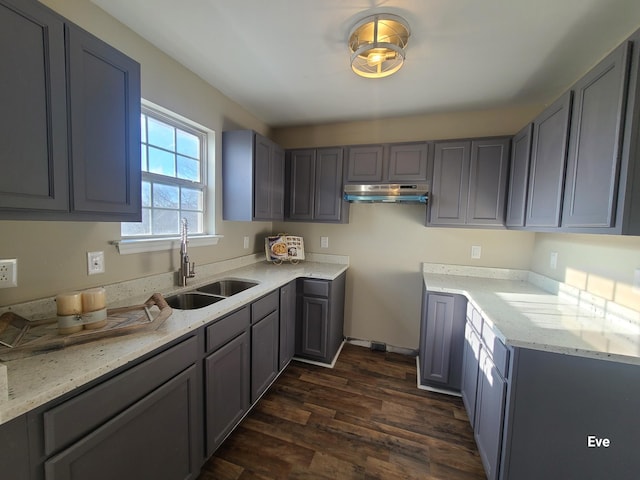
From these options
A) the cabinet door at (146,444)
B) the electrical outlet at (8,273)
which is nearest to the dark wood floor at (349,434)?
the cabinet door at (146,444)

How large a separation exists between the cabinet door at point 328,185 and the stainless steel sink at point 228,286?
106 cm

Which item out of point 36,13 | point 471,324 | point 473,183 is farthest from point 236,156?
point 471,324

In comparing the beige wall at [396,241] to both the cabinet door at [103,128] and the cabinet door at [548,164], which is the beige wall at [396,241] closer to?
the cabinet door at [548,164]

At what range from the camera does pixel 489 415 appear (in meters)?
1.45

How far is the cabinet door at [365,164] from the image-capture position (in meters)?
2.55

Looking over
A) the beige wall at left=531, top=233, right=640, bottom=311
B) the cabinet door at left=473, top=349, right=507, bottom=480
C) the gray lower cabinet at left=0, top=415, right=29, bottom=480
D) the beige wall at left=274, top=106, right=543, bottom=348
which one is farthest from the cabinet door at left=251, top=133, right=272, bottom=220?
the beige wall at left=531, top=233, right=640, bottom=311

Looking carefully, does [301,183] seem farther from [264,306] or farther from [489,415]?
[489,415]

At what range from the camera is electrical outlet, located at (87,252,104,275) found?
1.37 metres

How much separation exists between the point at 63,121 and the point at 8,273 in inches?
26.5

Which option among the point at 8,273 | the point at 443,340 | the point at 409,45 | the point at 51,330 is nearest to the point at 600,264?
the point at 443,340

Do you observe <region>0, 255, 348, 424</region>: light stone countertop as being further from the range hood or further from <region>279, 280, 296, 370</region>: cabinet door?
the range hood

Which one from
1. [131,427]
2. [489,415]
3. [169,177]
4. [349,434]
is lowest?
[349,434]

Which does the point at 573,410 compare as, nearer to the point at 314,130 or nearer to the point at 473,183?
the point at 473,183

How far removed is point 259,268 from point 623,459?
2529 millimetres
